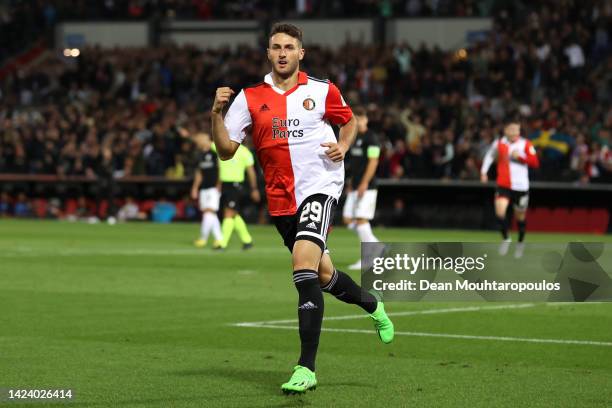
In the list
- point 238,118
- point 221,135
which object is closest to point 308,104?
point 238,118

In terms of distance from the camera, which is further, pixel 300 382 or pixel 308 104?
pixel 308 104

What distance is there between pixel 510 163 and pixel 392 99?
16.4 metres

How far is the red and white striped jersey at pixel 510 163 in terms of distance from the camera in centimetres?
2517

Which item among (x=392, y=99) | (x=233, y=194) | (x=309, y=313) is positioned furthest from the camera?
(x=392, y=99)

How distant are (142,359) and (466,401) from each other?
299 cm

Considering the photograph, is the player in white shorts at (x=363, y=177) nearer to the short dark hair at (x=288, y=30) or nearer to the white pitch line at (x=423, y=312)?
the white pitch line at (x=423, y=312)

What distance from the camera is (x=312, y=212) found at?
9.77m

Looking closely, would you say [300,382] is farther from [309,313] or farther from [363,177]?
[363,177]

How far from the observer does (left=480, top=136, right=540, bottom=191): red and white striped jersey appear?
25.2 m

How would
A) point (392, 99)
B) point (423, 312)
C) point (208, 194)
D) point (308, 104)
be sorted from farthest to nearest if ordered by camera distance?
point (392, 99), point (208, 194), point (423, 312), point (308, 104)

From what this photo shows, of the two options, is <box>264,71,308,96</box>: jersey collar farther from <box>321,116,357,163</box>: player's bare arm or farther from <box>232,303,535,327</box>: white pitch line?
<box>232,303,535,327</box>: white pitch line

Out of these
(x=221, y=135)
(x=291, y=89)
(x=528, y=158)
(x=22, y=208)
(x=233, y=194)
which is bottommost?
(x=22, y=208)

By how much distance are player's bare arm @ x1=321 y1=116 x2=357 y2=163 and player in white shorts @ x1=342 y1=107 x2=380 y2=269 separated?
1057 centimetres

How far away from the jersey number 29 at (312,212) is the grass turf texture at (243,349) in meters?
1.15
